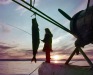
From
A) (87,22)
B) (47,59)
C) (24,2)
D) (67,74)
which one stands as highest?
(24,2)

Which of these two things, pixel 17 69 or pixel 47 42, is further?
pixel 17 69

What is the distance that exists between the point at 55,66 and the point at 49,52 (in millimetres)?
2386

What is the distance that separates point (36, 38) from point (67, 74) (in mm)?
2543

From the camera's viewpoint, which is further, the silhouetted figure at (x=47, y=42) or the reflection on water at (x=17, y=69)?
the reflection on water at (x=17, y=69)

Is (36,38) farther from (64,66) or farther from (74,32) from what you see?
(64,66)

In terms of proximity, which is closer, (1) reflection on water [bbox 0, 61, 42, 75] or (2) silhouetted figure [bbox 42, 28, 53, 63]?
(2) silhouetted figure [bbox 42, 28, 53, 63]

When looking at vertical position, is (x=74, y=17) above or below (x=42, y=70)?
above

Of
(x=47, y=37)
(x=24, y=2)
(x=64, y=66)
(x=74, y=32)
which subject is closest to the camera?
(x=24, y=2)

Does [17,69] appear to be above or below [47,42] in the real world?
below

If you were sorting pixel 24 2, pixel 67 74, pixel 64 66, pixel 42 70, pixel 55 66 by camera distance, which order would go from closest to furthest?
1. pixel 24 2
2. pixel 67 74
3. pixel 64 66
4. pixel 55 66
5. pixel 42 70

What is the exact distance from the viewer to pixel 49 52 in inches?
513

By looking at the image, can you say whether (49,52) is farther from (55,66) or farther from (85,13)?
(85,13)

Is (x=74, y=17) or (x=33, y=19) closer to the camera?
(x=33, y=19)

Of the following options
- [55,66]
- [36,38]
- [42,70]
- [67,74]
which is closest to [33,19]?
[36,38]
